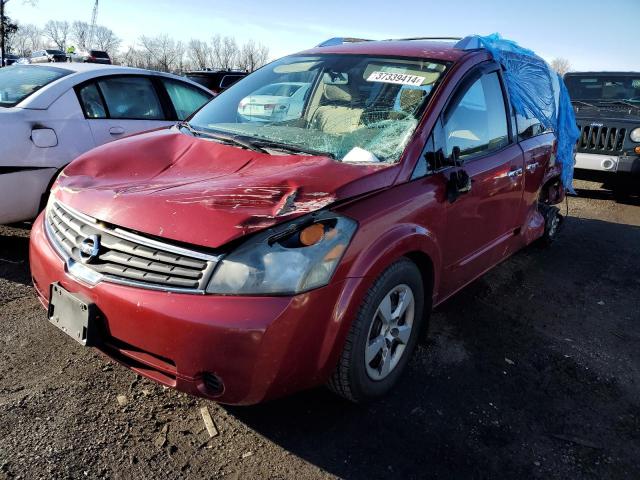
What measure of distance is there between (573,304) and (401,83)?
236cm

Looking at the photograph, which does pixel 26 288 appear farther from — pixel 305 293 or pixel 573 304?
pixel 573 304

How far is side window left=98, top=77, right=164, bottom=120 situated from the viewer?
185 inches

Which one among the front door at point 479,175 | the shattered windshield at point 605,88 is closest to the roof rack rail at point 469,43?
the front door at point 479,175

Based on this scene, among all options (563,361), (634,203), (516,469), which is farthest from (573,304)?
(634,203)

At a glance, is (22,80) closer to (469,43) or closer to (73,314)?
(73,314)

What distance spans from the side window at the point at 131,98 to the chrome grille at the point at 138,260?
279cm

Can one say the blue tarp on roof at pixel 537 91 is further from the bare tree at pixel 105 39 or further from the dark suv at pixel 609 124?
the bare tree at pixel 105 39

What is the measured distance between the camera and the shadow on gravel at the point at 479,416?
7.24 ft

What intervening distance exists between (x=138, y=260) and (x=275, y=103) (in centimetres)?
170

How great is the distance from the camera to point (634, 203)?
316 inches

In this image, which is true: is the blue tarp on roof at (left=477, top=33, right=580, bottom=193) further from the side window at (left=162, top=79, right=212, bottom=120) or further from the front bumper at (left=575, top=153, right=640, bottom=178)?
the side window at (left=162, top=79, right=212, bottom=120)

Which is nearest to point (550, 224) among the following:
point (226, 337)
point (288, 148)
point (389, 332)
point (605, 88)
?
point (389, 332)

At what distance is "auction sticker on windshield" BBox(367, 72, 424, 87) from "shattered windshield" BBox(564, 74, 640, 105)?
6988 millimetres

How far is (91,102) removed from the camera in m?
4.50
